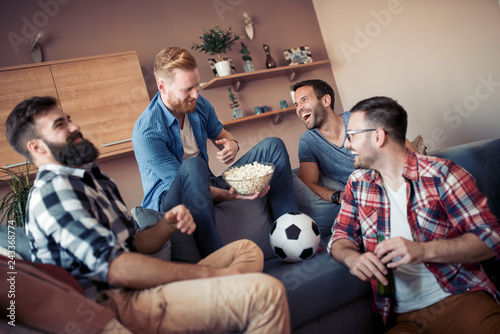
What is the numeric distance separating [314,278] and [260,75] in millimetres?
2545

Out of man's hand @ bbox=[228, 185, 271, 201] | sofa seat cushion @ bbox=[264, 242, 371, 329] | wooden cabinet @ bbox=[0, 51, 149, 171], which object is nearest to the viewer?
sofa seat cushion @ bbox=[264, 242, 371, 329]

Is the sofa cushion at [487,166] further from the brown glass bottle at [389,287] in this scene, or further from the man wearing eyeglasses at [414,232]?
the brown glass bottle at [389,287]

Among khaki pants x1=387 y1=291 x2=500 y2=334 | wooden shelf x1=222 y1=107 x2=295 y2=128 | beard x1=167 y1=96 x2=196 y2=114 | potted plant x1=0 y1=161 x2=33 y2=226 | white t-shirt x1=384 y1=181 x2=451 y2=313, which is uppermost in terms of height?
beard x1=167 y1=96 x2=196 y2=114

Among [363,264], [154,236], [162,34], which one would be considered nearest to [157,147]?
[154,236]

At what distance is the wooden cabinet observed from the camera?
8.43 feet

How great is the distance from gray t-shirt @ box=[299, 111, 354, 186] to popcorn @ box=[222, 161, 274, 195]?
0.68 meters

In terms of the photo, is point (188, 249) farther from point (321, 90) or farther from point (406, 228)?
point (321, 90)

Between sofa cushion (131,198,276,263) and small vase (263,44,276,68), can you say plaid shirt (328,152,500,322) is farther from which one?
small vase (263,44,276,68)

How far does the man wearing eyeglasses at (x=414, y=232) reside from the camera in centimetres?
116

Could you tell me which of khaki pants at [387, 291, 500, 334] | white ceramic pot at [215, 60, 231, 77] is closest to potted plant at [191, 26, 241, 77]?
white ceramic pot at [215, 60, 231, 77]

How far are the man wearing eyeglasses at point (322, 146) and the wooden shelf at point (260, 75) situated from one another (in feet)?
3.18

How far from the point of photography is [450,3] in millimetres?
2750

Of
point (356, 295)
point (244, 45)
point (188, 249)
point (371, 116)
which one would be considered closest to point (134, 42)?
point (244, 45)

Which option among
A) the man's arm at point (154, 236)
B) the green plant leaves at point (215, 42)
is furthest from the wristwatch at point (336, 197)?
the green plant leaves at point (215, 42)
